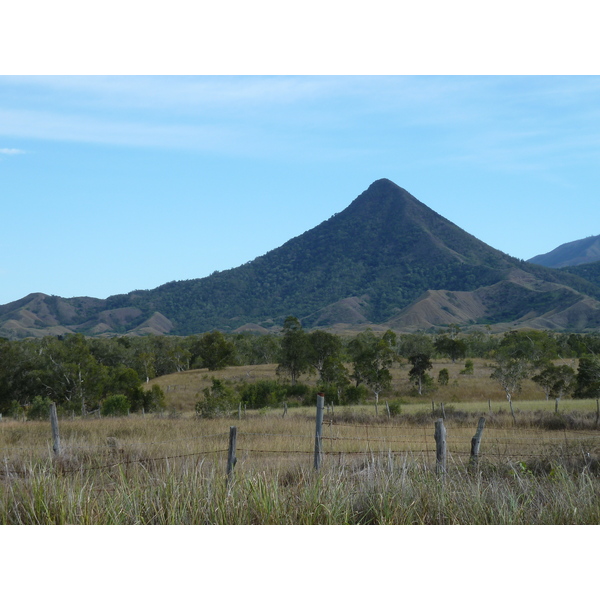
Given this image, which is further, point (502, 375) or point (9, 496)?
point (502, 375)

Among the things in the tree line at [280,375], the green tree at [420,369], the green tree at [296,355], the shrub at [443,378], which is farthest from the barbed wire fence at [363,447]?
the green tree at [296,355]

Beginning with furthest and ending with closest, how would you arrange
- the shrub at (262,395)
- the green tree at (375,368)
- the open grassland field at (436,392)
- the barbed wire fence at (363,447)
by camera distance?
the green tree at (375,368) < the shrub at (262,395) < the open grassland field at (436,392) < the barbed wire fence at (363,447)

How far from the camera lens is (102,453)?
11.2 metres

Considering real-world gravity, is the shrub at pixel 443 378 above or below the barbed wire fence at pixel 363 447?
below

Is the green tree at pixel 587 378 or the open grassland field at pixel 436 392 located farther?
the green tree at pixel 587 378

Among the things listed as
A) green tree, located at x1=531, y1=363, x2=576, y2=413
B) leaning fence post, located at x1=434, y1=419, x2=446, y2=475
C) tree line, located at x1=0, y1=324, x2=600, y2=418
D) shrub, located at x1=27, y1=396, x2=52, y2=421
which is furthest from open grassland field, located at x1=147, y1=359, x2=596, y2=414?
leaning fence post, located at x1=434, y1=419, x2=446, y2=475

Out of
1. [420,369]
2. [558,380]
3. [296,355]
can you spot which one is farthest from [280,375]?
[558,380]

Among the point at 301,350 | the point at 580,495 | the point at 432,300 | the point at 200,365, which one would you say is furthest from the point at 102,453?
the point at 432,300

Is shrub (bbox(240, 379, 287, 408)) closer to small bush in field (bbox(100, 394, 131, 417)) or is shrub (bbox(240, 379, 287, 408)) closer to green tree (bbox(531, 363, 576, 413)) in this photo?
small bush in field (bbox(100, 394, 131, 417))

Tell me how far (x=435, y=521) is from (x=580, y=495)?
4.17 ft

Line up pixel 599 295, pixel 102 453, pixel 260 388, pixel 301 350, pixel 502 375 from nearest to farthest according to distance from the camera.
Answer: pixel 102 453
pixel 502 375
pixel 260 388
pixel 301 350
pixel 599 295

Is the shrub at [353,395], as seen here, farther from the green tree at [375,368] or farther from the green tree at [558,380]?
the green tree at [558,380]

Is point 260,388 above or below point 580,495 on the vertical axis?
below

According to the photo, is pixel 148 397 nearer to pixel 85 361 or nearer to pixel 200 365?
pixel 85 361
